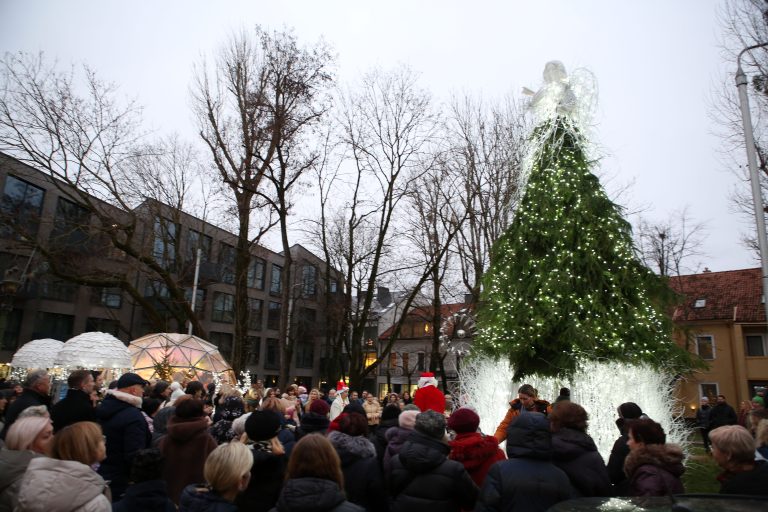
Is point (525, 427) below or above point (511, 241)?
below

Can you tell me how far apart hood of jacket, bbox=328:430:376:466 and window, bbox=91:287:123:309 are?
34.7m

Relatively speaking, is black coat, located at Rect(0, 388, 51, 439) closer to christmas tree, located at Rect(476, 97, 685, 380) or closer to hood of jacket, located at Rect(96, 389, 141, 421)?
hood of jacket, located at Rect(96, 389, 141, 421)

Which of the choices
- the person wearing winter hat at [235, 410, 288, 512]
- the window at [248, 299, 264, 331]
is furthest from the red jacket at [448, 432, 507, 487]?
the window at [248, 299, 264, 331]

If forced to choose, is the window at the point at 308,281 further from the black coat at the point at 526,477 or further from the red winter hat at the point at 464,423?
the black coat at the point at 526,477

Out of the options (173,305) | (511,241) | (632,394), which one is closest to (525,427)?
(632,394)

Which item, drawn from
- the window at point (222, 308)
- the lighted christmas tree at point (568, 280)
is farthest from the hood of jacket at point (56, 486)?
the window at point (222, 308)

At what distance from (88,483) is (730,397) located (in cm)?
3798

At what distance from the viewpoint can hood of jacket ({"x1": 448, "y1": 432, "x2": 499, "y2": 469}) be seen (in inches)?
180

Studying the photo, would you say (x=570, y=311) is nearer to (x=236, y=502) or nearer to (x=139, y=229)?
(x=236, y=502)

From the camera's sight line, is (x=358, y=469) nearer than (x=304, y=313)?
Yes

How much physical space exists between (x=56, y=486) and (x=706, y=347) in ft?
127

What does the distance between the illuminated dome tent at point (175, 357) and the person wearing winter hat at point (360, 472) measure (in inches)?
505

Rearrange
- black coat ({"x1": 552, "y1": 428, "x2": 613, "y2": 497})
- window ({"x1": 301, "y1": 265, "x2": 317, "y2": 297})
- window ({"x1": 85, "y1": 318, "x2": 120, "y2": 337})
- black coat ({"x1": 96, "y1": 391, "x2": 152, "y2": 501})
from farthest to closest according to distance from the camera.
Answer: window ({"x1": 301, "y1": 265, "x2": 317, "y2": 297}) < window ({"x1": 85, "y1": 318, "x2": 120, "y2": 337}) < black coat ({"x1": 96, "y1": 391, "x2": 152, "y2": 501}) < black coat ({"x1": 552, "y1": 428, "x2": 613, "y2": 497})

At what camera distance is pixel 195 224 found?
1542 inches
